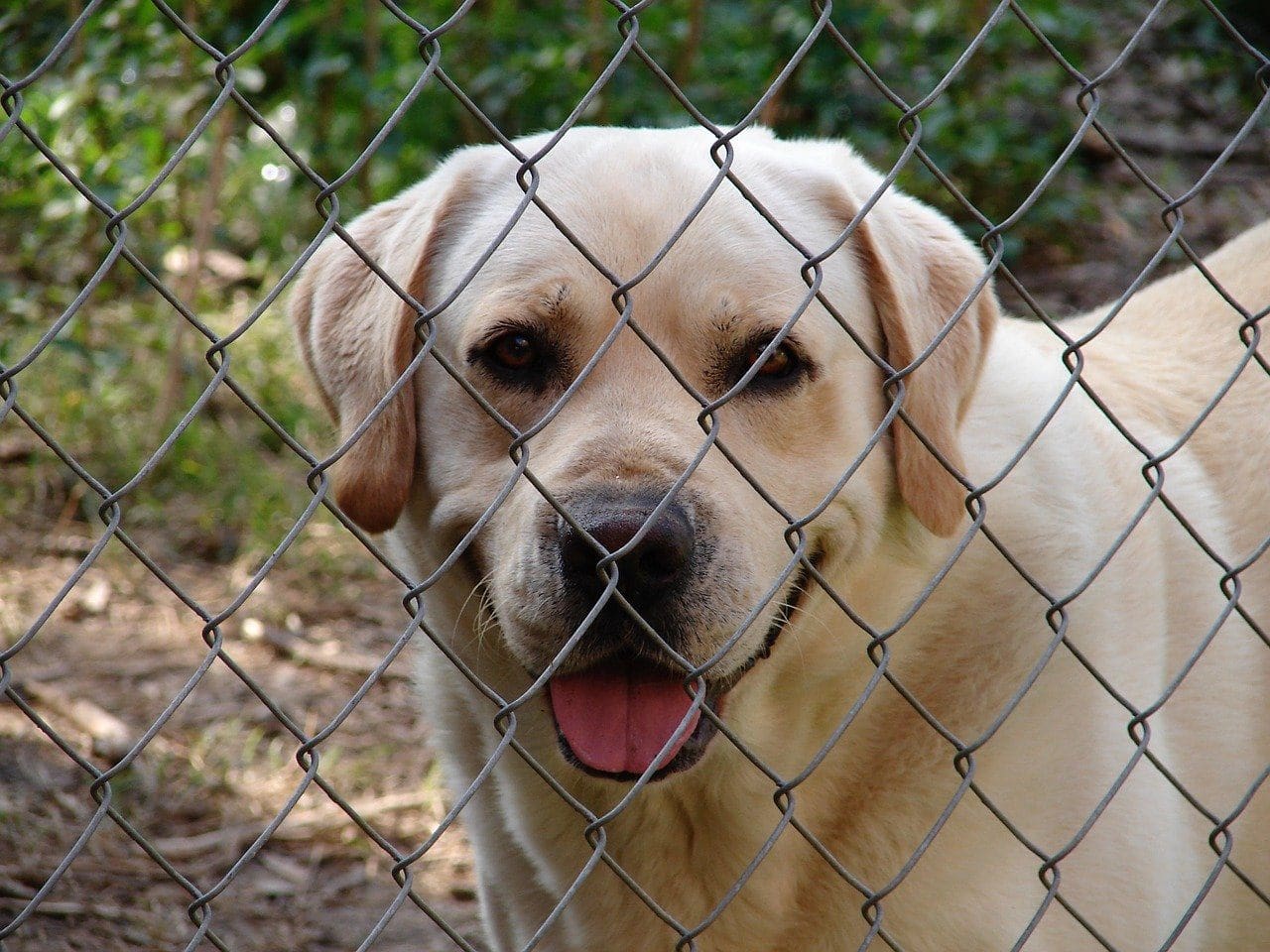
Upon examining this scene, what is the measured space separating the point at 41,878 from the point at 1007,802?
2187 mm

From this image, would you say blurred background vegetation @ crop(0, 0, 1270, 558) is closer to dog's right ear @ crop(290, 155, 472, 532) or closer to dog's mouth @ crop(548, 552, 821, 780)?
dog's right ear @ crop(290, 155, 472, 532)

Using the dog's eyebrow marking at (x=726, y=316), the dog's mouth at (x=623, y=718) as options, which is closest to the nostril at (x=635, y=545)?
the dog's mouth at (x=623, y=718)

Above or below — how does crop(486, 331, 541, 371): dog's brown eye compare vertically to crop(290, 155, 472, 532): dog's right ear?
above

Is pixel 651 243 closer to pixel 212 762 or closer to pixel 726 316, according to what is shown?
pixel 726 316

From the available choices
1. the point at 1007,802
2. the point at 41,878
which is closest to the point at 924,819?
the point at 1007,802

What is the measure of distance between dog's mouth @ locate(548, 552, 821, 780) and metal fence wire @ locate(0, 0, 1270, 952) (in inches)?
2.7

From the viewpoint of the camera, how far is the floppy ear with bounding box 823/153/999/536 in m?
2.22

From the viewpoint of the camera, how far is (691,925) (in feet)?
7.64

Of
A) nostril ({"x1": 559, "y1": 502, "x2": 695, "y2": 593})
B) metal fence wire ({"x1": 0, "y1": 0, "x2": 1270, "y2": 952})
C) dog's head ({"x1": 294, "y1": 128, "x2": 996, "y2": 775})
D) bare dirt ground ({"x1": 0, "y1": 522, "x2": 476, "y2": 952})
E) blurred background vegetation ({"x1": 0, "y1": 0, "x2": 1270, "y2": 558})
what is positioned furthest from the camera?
blurred background vegetation ({"x1": 0, "y1": 0, "x2": 1270, "y2": 558})

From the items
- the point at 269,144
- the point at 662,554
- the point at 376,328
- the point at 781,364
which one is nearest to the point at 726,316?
the point at 781,364

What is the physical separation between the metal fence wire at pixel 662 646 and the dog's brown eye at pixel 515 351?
0.24 ft

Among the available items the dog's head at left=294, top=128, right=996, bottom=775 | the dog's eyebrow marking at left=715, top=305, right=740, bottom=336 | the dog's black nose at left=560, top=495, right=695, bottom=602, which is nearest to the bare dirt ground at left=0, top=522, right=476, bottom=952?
the dog's head at left=294, top=128, right=996, bottom=775

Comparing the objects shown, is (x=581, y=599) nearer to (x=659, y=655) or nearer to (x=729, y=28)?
(x=659, y=655)

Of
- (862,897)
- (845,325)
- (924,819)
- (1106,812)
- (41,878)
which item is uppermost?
(845,325)
